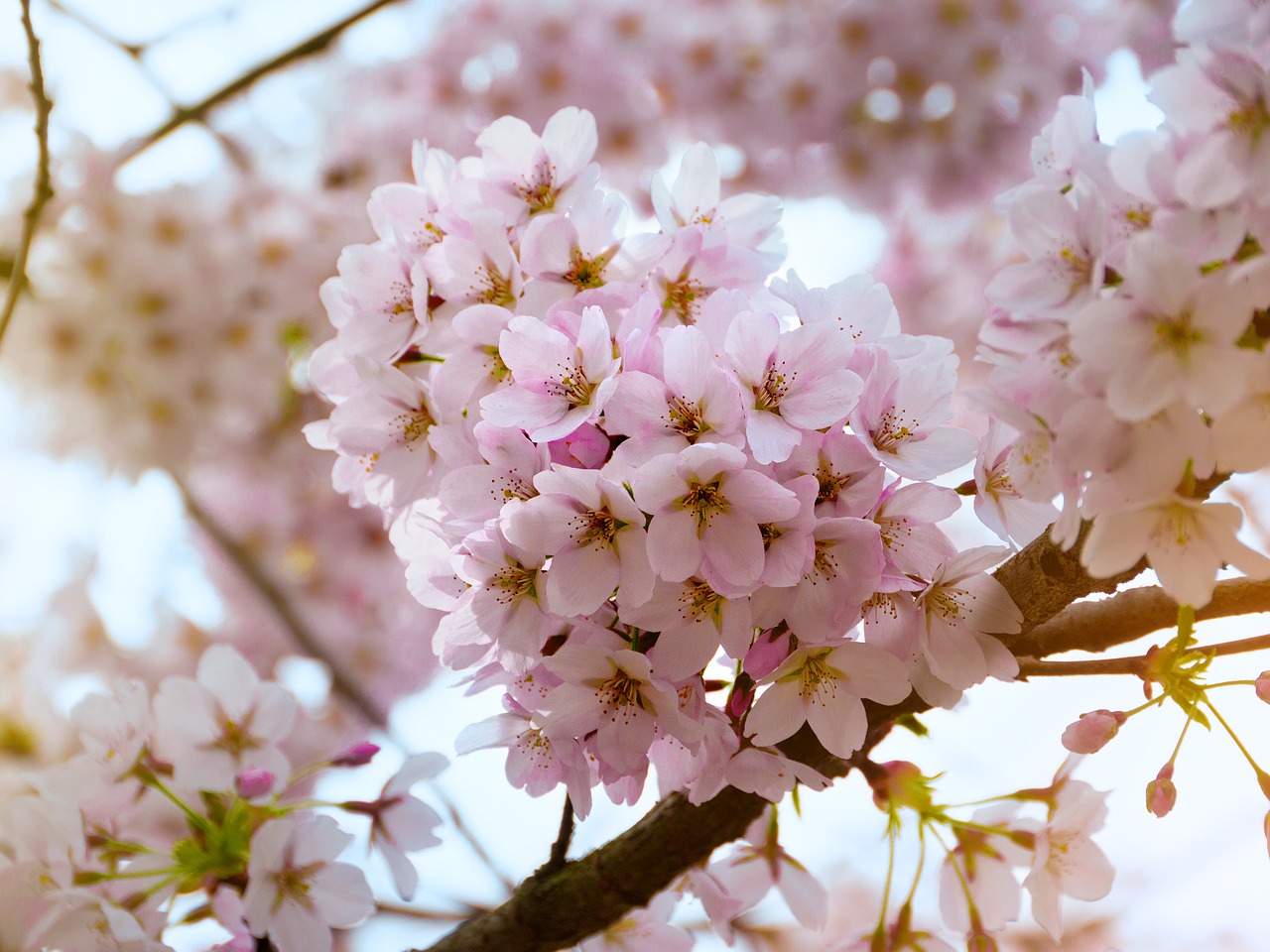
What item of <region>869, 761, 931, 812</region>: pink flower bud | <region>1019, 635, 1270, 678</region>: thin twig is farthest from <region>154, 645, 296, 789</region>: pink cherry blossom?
<region>1019, 635, 1270, 678</region>: thin twig

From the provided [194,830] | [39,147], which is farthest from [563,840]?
[39,147]

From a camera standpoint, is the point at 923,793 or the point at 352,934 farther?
the point at 352,934

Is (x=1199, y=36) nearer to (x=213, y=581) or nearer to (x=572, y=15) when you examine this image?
(x=572, y=15)

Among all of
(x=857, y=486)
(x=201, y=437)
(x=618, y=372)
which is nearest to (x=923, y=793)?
(x=857, y=486)

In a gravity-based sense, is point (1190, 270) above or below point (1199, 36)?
below

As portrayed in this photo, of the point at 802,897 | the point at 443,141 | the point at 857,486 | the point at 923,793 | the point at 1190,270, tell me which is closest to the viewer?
the point at 1190,270

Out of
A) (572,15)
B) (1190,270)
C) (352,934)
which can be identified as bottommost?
(352,934)

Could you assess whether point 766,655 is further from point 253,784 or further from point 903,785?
point 253,784

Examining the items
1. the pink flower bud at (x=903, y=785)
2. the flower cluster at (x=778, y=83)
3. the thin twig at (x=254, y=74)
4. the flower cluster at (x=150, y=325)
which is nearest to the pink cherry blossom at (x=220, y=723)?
the pink flower bud at (x=903, y=785)
